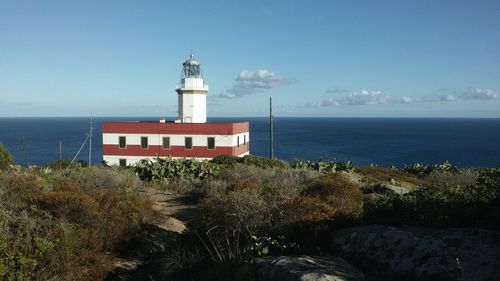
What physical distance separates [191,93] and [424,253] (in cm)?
3847

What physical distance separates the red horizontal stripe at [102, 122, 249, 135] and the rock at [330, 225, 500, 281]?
105 ft

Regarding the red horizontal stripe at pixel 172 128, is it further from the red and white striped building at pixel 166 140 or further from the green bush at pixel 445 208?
the green bush at pixel 445 208

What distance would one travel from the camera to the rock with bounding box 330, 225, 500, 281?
166 inches

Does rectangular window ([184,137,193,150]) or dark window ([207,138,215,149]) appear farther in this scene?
rectangular window ([184,137,193,150])

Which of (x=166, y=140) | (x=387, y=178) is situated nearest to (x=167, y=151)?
(x=166, y=140)

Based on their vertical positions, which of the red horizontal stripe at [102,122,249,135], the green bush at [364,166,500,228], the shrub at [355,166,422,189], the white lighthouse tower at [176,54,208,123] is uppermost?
the white lighthouse tower at [176,54,208,123]

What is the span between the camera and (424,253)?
4602 millimetres

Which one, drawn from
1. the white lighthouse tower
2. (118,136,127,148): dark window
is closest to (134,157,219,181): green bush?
(118,136,127,148): dark window

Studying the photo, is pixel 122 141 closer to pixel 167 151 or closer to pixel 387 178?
pixel 167 151

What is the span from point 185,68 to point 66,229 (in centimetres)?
3776

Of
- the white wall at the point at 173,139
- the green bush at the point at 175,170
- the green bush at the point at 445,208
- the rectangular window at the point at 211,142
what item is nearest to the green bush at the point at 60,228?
the green bush at the point at 445,208

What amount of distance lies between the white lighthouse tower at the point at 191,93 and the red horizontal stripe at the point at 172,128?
426cm

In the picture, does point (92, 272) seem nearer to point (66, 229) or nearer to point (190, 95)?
point (66, 229)

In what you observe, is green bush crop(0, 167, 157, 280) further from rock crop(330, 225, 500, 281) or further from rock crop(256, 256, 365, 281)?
rock crop(330, 225, 500, 281)
